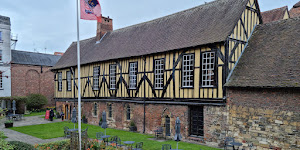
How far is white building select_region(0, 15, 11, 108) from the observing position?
30703mm

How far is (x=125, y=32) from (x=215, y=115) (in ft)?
42.8

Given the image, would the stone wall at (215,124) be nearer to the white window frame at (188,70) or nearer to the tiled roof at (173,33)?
the white window frame at (188,70)

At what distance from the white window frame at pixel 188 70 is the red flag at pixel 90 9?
6171mm

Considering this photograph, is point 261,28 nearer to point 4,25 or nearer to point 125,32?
point 125,32

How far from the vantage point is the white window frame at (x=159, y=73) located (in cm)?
1650

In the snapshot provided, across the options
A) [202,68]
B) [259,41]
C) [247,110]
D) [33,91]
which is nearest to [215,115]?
[247,110]

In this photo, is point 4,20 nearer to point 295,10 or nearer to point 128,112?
point 128,112

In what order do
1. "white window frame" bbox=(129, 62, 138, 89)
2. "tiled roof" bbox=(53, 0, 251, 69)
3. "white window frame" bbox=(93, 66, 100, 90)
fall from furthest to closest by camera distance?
"white window frame" bbox=(93, 66, 100, 90), "white window frame" bbox=(129, 62, 138, 89), "tiled roof" bbox=(53, 0, 251, 69)

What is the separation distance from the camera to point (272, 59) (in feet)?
41.0

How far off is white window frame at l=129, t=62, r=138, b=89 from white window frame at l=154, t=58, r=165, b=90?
216 cm

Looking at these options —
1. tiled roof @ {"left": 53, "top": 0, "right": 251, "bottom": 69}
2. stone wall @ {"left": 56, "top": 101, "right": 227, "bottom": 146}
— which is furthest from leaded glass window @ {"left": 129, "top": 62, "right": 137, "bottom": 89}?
stone wall @ {"left": 56, "top": 101, "right": 227, "bottom": 146}

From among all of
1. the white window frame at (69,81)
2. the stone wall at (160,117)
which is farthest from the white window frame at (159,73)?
the white window frame at (69,81)

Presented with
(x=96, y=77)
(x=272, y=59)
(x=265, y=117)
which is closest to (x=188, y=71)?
(x=272, y=59)

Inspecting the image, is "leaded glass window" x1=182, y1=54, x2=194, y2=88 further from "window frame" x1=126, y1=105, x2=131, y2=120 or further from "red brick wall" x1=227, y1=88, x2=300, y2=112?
"window frame" x1=126, y1=105, x2=131, y2=120
